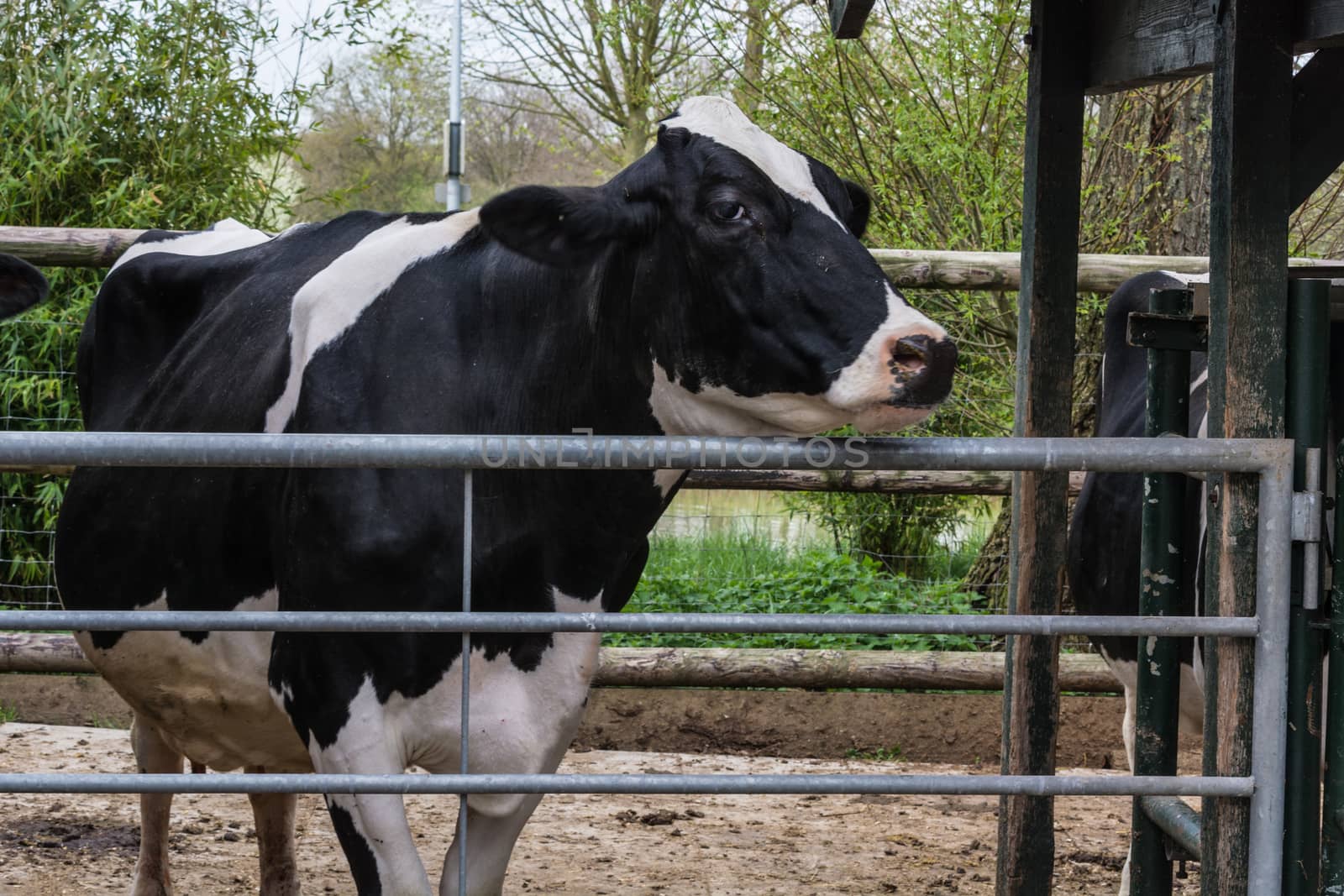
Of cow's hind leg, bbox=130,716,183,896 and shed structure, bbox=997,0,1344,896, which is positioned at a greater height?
shed structure, bbox=997,0,1344,896

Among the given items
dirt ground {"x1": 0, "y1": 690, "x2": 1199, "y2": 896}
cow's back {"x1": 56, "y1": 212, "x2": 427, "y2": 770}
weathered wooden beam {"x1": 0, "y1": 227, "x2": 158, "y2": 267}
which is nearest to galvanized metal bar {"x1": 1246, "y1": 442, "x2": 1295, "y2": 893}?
cow's back {"x1": 56, "y1": 212, "x2": 427, "y2": 770}

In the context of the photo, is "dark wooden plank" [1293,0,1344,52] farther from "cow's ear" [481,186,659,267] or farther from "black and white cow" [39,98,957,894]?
"cow's ear" [481,186,659,267]

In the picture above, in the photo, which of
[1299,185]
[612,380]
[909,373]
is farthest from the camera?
[612,380]

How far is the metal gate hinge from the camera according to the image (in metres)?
2.11

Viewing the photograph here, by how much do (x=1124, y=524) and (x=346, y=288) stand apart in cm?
223

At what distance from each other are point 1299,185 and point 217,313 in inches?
91.0

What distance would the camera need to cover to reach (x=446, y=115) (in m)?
18.7

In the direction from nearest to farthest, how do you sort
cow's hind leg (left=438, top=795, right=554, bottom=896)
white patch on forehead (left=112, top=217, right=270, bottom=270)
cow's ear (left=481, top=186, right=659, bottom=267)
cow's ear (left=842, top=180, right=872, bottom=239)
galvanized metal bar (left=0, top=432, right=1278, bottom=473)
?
galvanized metal bar (left=0, top=432, right=1278, bottom=473) → cow's ear (left=481, top=186, right=659, bottom=267) → cow's hind leg (left=438, top=795, right=554, bottom=896) → cow's ear (left=842, top=180, right=872, bottom=239) → white patch on forehead (left=112, top=217, right=270, bottom=270)

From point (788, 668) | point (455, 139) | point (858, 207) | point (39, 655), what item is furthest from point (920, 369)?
point (455, 139)

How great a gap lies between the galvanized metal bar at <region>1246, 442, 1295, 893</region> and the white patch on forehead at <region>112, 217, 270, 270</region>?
256cm

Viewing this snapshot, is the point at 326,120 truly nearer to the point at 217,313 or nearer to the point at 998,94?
the point at 998,94

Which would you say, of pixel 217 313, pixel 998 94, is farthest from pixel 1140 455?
pixel 998 94

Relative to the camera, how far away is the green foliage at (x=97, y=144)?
19.9 feet

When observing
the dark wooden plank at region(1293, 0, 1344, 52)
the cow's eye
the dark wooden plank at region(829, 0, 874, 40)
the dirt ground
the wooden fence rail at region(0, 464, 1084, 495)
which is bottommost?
the dirt ground
